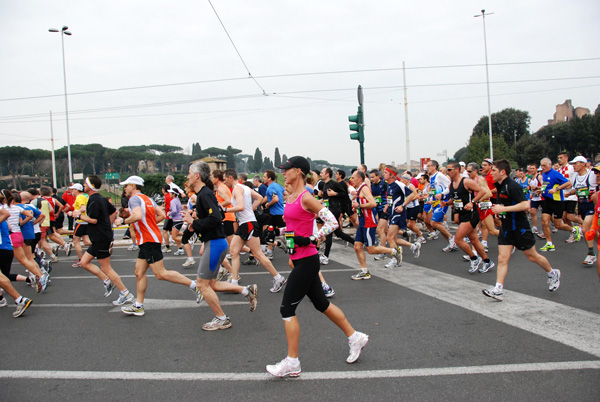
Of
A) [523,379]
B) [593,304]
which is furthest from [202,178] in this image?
[593,304]

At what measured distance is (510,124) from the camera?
75.4 meters

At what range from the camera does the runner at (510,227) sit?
5.60m

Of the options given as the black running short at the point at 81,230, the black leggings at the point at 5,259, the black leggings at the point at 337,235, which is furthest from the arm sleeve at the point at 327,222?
the black running short at the point at 81,230

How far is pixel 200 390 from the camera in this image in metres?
3.49

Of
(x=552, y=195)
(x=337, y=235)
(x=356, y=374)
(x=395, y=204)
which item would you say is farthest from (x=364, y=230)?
(x=552, y=195)

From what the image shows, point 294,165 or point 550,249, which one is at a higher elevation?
point 294,165

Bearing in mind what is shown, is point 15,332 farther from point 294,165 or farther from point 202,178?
point 294,165

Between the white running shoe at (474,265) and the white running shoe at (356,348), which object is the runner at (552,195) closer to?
the white running shoe at (474,265)

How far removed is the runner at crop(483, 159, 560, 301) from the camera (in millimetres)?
5598

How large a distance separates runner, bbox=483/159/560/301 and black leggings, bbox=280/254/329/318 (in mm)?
2902

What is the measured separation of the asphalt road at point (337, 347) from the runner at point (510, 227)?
221 millimetres

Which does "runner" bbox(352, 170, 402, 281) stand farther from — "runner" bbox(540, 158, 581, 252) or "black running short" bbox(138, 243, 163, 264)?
"runner" bbox(540, 158, 581, 252)

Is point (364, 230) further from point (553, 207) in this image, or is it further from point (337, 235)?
point (553, 207)

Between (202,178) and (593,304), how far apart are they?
5.07 meters
